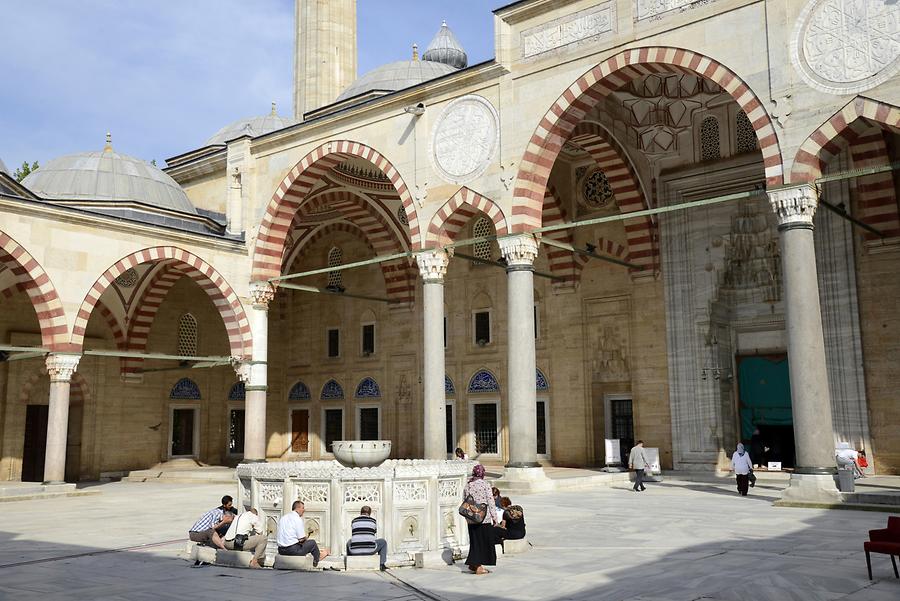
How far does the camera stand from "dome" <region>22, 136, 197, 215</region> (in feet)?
56.5

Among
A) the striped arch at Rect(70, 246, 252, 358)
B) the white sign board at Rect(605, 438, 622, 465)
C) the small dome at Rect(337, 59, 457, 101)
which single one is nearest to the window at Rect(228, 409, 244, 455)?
the striped arch at Rect(70, 246, 252, 358)

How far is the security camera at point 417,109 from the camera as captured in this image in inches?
544

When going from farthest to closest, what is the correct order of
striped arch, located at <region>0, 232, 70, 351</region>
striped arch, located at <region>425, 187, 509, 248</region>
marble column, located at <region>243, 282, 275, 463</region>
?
marble column, located at <region>243, 282, 275, 463</region> < striped arch, located at <region>0, 232, 70, 351</region> < striped arch, located at <region>425, 187, 509, 248</region>

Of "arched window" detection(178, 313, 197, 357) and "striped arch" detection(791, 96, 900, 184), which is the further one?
"arched window" detection(178, 313, 197, 357)

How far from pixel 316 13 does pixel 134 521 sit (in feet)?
52.3

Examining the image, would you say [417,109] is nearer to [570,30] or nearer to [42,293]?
[570,30]

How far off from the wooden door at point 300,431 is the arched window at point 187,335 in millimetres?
3084

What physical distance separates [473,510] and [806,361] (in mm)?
5286

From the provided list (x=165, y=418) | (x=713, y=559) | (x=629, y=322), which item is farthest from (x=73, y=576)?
(x=165, y=418)

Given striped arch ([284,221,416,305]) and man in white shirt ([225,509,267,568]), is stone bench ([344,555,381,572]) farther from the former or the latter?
striped arch ([284,221,416,305])

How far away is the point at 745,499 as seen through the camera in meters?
10.5

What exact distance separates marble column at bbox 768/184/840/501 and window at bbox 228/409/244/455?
14.0 meters

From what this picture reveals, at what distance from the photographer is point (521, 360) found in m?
12.1

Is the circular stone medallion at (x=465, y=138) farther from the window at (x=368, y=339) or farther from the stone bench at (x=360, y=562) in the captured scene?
the stone bench at (x=360, y=562)
